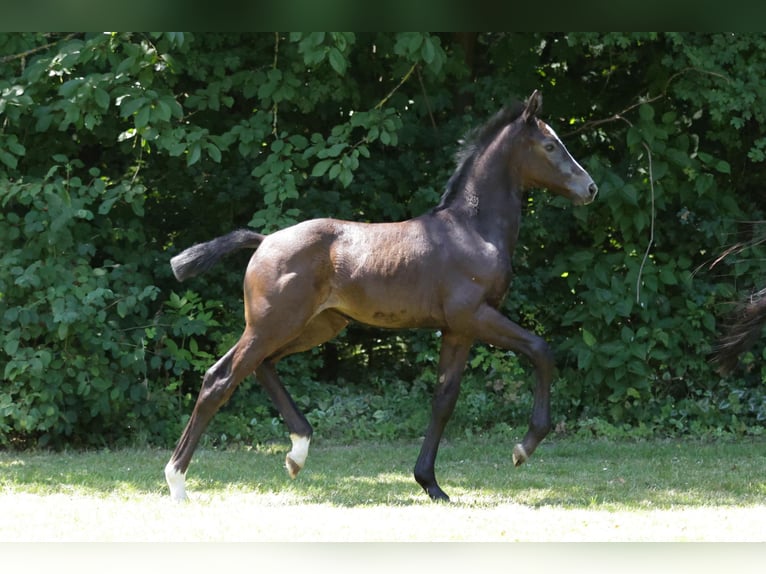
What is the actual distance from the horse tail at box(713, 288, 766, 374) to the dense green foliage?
88.9 inches

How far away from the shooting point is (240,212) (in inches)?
412

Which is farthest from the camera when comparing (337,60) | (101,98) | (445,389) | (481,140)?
(101,98)

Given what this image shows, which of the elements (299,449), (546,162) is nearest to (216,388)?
(299,449)

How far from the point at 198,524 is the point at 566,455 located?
435 cm

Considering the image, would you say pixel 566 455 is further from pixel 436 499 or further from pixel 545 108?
pixel 545 108

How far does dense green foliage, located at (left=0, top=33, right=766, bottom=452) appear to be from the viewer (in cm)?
861

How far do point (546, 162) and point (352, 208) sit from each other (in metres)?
4.20

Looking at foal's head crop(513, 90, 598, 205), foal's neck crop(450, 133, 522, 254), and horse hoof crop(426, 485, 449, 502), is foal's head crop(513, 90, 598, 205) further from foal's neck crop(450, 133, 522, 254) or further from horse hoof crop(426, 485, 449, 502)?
horse hoof crop(426, 485, 449, 502)

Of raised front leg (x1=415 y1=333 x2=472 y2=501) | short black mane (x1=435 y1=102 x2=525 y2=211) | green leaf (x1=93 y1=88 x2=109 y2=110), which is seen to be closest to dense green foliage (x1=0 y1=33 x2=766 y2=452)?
green leaf (x1=93 y1=88 x2=109 y2=110)

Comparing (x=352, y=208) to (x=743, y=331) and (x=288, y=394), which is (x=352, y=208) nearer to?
(x=288, y=394)

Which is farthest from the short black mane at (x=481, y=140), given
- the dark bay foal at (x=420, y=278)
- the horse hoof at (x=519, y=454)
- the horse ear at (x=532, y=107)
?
the horse hoof at (x=519, y=454)

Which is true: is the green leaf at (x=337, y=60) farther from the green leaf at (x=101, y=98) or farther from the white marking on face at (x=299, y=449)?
the white marking on face at (x=299, y=449)

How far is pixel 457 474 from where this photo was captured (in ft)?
24.1

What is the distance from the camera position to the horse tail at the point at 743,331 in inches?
270
